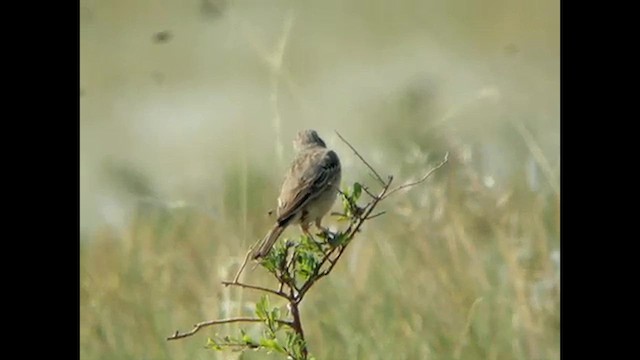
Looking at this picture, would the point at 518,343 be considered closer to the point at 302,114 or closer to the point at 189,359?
the point at 189,359

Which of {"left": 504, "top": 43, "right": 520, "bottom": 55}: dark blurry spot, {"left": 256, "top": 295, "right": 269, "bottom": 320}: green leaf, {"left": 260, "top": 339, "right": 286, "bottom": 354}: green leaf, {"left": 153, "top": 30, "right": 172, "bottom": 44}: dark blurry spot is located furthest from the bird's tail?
{"left": 153, "top": 30, "right": 172, "bottom": 44}: dark blurry spot

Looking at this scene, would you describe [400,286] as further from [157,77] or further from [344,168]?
[157,77]

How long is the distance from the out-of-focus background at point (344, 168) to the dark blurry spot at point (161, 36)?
3cm

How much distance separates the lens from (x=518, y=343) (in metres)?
6.06

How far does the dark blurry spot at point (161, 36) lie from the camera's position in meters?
9.76

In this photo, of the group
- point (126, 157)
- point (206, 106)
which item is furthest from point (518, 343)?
point (206, 106)

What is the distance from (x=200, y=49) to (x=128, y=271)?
4.10 meters

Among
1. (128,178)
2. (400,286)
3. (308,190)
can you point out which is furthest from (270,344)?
(128,178)

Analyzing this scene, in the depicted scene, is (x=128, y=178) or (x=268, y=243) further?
(x=128, y=178)

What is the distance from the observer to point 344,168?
648 centimetres

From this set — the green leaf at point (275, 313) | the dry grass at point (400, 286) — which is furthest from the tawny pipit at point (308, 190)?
the green leaf at point (275, 313)

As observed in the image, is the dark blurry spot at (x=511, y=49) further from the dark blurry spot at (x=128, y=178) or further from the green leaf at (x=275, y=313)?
the green leaf at (x=275, y=313)

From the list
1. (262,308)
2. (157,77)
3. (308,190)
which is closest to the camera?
(262,308)

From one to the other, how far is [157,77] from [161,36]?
0.83 meters
